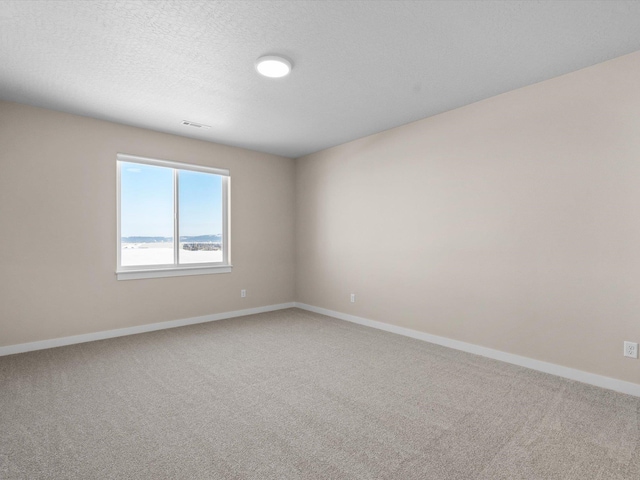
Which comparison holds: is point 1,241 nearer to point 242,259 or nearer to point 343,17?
point 242,259

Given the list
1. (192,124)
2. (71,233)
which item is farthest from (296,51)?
(71,233)

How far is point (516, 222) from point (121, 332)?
180 inches

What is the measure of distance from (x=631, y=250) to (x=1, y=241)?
18.5 ft

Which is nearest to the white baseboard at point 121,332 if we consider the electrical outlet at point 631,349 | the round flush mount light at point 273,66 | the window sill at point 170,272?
the window sill at point 170,272

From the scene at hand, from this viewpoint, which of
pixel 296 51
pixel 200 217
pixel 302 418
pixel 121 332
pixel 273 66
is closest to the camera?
pixel 302 418

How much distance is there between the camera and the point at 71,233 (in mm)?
3750

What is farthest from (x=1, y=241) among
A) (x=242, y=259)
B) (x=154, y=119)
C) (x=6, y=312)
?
(x=242, y=259)

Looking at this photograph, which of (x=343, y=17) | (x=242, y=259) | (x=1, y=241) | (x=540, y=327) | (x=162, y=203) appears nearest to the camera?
(x=343, y=17)

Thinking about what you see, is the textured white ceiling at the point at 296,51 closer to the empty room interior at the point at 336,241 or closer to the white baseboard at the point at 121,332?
the empty room interior at the point at 336,241

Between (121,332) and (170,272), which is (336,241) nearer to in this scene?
(170,272)

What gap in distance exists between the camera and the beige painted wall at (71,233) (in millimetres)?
3430

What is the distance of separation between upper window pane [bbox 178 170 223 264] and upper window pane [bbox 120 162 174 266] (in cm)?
16

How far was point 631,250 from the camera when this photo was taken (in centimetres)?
254

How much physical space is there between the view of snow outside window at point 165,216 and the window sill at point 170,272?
15 cm
